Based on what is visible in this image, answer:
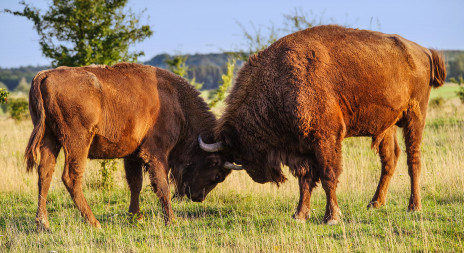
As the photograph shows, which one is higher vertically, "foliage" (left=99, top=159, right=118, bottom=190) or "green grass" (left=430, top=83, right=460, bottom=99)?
"green grass" (left=430, top=83, right=460, bottom=99)

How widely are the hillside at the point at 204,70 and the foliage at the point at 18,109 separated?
1383 centimetres

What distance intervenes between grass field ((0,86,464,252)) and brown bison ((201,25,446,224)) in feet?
1.87

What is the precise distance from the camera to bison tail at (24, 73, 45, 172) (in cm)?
620

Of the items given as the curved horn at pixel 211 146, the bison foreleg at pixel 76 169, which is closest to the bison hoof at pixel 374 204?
the curved horn at pixel 211 146

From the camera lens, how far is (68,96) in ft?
20.7

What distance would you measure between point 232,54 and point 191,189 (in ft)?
29.8

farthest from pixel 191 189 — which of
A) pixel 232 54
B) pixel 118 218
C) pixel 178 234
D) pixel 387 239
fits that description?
pixel 232 54

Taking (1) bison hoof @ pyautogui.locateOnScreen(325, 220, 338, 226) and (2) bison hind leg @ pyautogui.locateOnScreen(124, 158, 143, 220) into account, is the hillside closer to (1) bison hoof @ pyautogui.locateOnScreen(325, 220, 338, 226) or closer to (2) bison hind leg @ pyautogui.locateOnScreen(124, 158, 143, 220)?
(2) bison hind leg @ pyautogui.locateOnScreen(124, 158, 143, 220)

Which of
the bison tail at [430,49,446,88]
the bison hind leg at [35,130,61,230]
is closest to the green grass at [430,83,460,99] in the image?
the bison tail at [430,49,446,88]

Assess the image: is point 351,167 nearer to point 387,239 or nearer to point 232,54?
point 387,239

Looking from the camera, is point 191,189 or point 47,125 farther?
point 191,189

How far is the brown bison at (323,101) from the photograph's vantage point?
6.53 meters

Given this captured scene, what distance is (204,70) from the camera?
190 feet

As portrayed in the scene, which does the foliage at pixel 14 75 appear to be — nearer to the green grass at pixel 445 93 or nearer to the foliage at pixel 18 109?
the foliage at pixel 18 109
